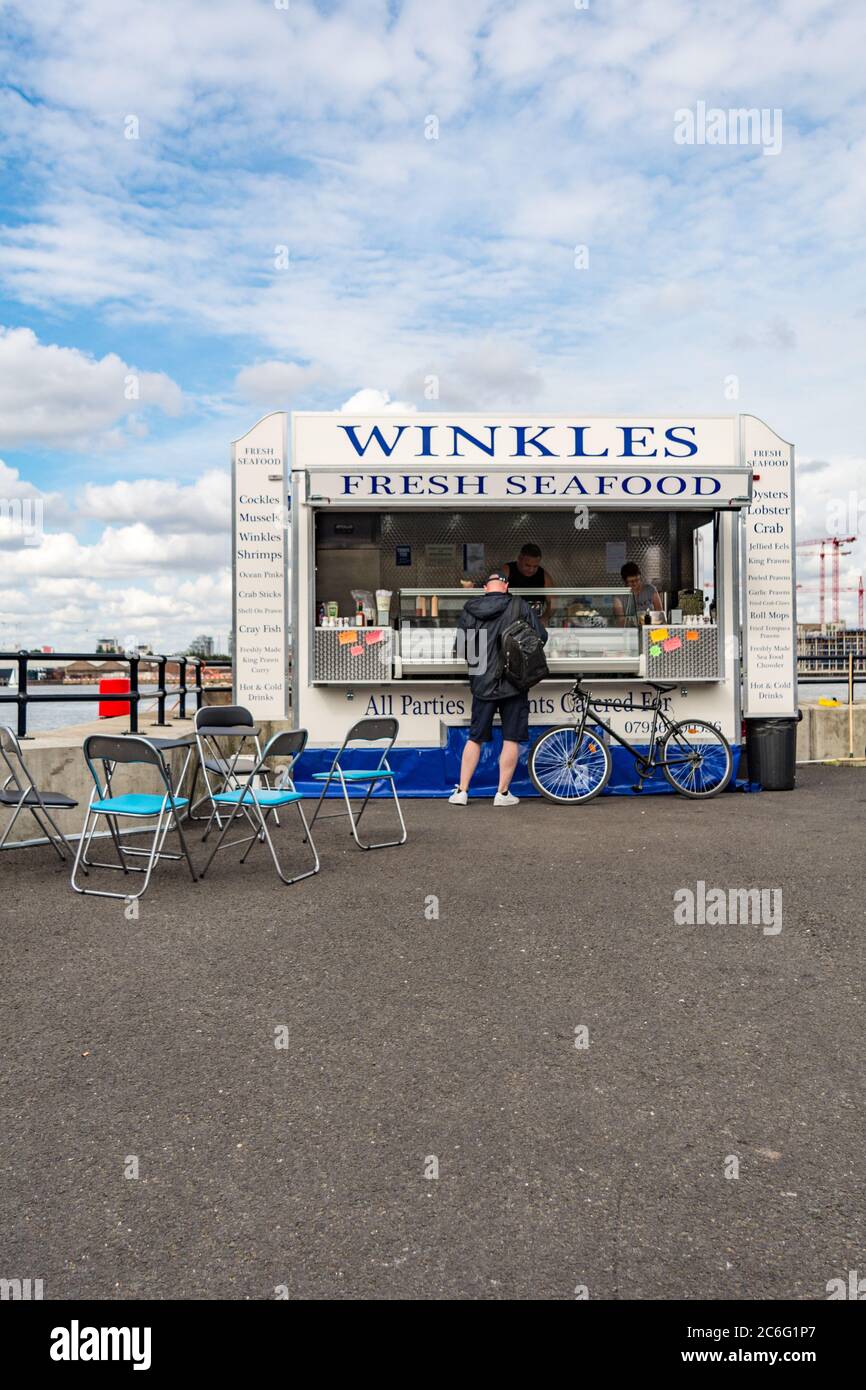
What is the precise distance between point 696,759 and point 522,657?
1.98 meters

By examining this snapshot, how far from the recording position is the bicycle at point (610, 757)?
921 centimetres

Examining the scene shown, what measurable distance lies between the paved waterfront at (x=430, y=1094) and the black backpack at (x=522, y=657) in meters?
3.55

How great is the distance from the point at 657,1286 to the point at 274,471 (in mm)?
8241

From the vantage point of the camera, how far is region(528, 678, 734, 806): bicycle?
9.21 meters

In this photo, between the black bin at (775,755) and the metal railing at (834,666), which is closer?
the black bin at (775,755)

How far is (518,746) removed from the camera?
907 centimetres

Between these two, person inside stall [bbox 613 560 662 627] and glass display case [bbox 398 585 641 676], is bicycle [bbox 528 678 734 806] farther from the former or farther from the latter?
person inside stall [bbox 613 560 662 627]

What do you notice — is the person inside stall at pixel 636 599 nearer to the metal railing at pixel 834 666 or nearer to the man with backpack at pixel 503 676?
the man with backpack at pixel 503 676

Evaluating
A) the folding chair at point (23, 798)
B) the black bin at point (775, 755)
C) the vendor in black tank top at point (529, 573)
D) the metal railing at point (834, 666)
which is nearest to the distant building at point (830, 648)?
the metal railing at point (834, 666)

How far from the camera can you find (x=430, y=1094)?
2.93 m

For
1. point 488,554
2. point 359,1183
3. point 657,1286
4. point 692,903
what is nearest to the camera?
point 657,1286

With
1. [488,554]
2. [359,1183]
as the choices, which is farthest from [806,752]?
[359,1183]

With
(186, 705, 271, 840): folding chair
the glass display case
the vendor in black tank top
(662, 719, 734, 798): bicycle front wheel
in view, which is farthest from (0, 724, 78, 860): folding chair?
(662, 719, 734, 798): bicycle front wheel
